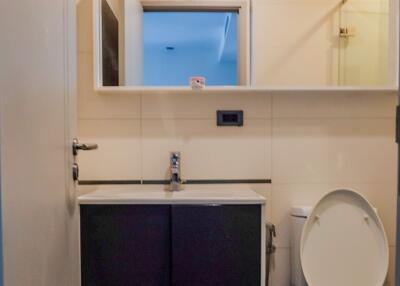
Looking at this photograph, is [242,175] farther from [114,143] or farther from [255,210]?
[114,143]

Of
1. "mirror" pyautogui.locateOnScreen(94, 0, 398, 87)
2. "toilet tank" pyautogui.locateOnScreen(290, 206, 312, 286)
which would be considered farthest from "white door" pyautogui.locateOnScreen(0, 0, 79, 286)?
"toilet tank" pyautogui.locateOnScreen(290, 206, 312, 286)

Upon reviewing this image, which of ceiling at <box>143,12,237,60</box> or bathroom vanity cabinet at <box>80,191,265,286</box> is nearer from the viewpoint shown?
bathroom vanity cabinet at <box>80,191,265,286</box>

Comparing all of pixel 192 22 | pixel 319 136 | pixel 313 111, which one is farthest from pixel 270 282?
pixel 192 22

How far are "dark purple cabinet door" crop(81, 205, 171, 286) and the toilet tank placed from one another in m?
0.58

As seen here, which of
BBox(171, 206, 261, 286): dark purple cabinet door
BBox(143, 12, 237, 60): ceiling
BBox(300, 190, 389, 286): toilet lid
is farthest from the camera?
BBox(143, 12, 237, 60): ceiling

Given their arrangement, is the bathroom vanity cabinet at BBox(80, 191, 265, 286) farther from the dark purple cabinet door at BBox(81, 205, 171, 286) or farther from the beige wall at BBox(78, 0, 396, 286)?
the beige wall at BBox(78, 0, 396, 286)

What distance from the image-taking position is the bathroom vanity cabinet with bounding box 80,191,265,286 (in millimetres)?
1299

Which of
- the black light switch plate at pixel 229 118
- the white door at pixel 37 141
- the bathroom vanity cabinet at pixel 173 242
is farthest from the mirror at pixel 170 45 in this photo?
the bathroom vanity cabinet at pixel 173 242

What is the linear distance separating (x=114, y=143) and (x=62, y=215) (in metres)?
0.57

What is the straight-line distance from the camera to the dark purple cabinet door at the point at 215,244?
1.30 meters

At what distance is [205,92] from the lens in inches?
62.0

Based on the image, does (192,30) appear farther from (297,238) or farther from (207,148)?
(297,238)

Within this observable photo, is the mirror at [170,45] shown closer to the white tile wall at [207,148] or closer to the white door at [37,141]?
the white tile wall at [207,148]

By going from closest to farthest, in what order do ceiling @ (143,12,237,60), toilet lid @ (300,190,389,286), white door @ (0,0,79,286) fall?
white door @ (0,0,79,286) → toilet lid @ (300,190,389,286) → ceiling @ (143,12,237,60)
